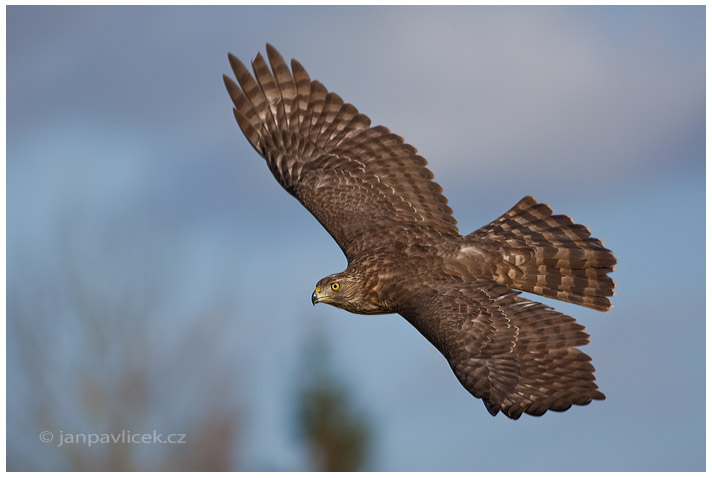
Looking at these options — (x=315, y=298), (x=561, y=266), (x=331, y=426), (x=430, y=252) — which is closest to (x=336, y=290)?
(x=315, y=298)

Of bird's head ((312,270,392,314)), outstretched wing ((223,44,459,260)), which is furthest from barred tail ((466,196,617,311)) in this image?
bird's head ((312,270,392,314))

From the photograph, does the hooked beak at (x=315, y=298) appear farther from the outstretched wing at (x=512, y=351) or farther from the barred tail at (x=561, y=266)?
the barred tail at (x=561, y=266)

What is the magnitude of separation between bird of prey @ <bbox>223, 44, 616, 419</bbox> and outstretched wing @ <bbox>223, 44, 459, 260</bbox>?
1 cm

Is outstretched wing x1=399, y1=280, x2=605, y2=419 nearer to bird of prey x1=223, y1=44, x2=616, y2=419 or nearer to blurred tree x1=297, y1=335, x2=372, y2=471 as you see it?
bird of prey x1=223, y1=44, x2=616, y2=419

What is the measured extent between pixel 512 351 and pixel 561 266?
1.87m

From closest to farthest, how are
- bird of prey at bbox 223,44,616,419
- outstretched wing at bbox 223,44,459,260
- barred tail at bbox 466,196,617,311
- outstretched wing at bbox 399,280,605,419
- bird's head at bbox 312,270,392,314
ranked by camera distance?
outstretched wing at bbox 399,280,605,419 → bird of prey at bbox 223,44,616,419 → bird's head at bbox 312,270,392,314 → barred tail at bbox 466,196,617,311 → outstretched wing at bbox 223,44,459,260

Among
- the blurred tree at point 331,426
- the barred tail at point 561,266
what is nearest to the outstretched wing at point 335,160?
the barred tail at point 561,266

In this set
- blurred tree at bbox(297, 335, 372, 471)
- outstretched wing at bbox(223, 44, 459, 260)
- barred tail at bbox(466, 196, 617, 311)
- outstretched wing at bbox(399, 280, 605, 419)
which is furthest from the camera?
blurred tree at bbox(297, 335, 372, 471)

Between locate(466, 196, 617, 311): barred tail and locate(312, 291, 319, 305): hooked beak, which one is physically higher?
locate(466, 196, 617, 311): barred tail

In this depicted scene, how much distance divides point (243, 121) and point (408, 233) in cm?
284

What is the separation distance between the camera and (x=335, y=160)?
1394 cm

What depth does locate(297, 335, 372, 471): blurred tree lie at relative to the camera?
132ft

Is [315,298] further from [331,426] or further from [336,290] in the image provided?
[331,426]

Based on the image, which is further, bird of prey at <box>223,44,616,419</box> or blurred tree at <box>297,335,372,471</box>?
blurred tree at <box>297,335,372,471</box>
